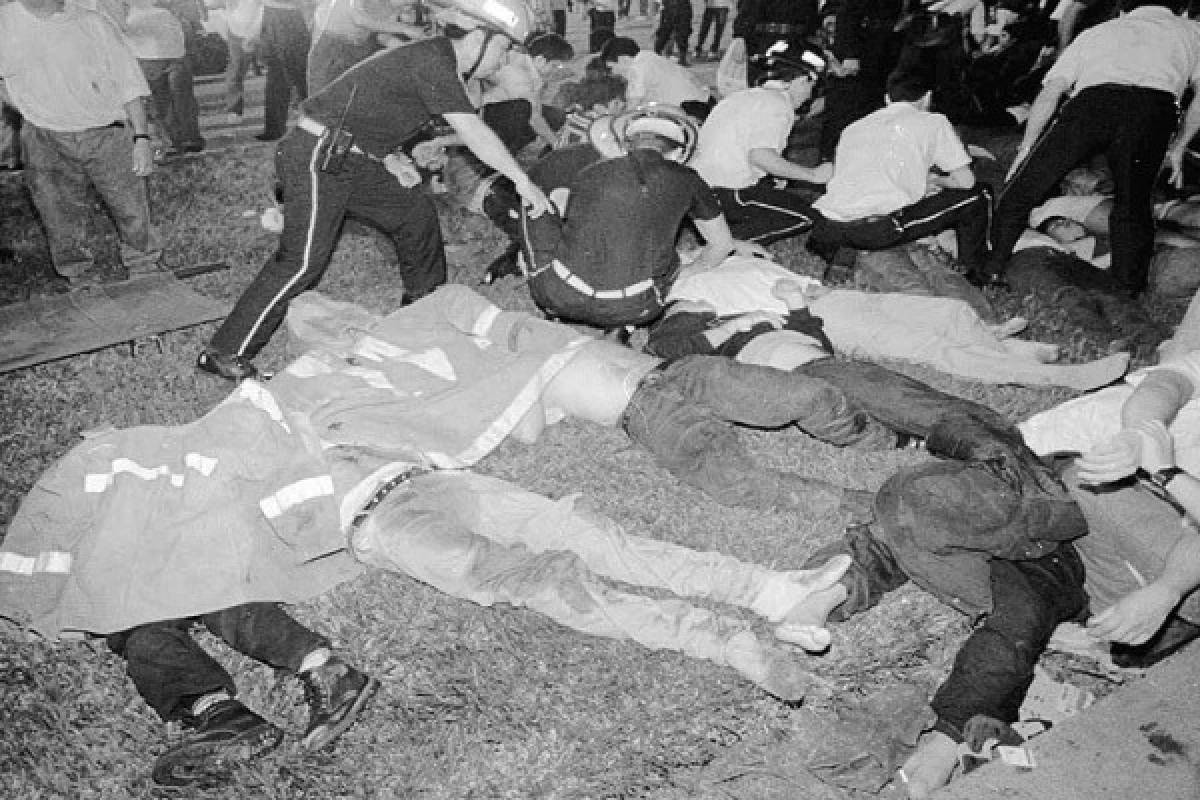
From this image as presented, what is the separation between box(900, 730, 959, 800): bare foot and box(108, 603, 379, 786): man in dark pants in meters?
1.60

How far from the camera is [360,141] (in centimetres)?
456

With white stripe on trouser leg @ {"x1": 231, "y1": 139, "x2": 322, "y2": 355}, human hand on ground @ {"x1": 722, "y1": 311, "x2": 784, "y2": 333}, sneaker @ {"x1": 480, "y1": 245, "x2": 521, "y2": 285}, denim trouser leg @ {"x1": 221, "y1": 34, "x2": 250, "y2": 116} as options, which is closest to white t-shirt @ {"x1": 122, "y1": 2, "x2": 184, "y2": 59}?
denim trouser leg @ {"x1": 221, "y1": 34, "x2": 250, "y2": 116}

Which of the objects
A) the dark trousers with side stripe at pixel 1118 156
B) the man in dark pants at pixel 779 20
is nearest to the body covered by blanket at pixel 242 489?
the dark trousers with side stripe at pixel 1118 156

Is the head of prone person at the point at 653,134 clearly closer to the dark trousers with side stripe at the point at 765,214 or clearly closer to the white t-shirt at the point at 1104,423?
the dark trousers with side stripe at the point at 765,214

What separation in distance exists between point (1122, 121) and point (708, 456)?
3.52 meters

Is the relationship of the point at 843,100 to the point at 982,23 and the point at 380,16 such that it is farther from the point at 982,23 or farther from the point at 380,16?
the point at 380,16

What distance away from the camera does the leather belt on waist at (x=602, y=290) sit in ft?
14.5

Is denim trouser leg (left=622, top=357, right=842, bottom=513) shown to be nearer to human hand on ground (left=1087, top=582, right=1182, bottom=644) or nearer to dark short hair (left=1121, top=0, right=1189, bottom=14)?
human hand on ground (left=1087, top=582, right=1182, bottom=644)

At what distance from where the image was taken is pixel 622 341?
4844 millimetres

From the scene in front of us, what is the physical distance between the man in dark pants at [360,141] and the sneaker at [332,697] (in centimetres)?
222

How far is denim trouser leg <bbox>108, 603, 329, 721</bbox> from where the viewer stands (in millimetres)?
2787

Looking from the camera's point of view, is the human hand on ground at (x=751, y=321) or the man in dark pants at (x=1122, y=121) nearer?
the human hand on ground at (x=751, y=321)

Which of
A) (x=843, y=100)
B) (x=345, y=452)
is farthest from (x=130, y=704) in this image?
(x=843, y=100)

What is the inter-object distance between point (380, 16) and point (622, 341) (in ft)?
11.0
